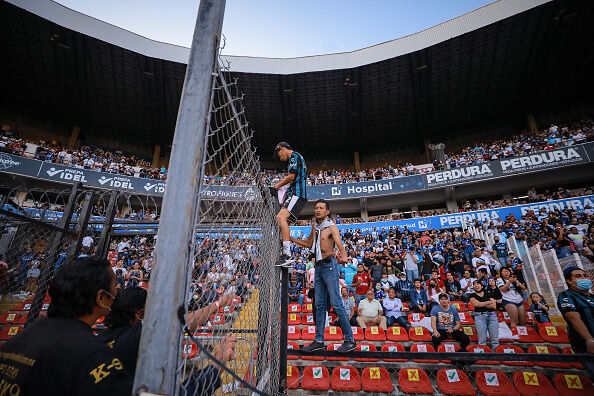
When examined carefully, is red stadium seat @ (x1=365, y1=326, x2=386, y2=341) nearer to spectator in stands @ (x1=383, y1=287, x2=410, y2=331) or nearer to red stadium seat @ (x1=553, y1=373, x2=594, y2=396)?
spectator in stands @ (x1=383, y1=287, x2=410, y2=331)

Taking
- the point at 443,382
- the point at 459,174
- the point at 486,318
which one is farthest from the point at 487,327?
the point at 459,174

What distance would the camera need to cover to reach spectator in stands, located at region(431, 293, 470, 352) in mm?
5387

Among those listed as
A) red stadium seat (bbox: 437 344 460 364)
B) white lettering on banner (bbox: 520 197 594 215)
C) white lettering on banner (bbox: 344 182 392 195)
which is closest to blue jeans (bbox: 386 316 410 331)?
red stadium seat (bbox: 437 344 460 364)

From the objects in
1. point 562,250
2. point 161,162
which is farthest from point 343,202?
point 161,162

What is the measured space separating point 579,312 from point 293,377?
4262mm

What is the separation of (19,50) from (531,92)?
107 feet

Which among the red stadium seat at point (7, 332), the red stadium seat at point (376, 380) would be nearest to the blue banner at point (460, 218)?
the red stadium seat at point (376, 380)

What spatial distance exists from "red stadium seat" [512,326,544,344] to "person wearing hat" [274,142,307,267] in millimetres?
5594

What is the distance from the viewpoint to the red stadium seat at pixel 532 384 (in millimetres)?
4207

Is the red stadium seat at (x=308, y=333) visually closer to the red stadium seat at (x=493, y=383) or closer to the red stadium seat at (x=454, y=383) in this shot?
the red stadium seat at (x=454, y=383)

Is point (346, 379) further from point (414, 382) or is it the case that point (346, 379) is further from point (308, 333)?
point (308, 333)

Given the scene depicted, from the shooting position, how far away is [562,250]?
26.0 ft

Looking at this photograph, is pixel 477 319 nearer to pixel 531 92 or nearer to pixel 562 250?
pixel 562 250

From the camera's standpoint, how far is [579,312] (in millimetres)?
3387
